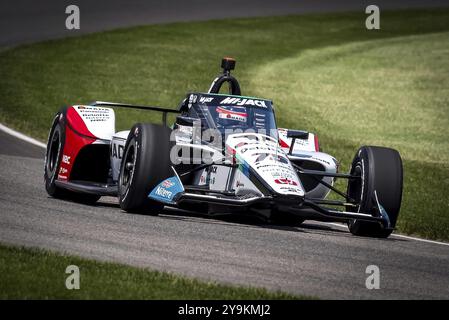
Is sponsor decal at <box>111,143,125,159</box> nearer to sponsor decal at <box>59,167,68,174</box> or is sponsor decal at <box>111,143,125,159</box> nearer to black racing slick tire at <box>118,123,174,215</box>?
sponsor decal at <box>59,167,68,174</box>

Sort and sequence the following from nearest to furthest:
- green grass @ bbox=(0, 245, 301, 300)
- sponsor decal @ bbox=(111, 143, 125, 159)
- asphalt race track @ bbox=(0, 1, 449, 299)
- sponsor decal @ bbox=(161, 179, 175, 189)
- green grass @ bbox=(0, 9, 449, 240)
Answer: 1. green grass @ bbox=(0, 245, 301, 300)
2. asphalt race track @ bbox=(0, 1, 449, 299)
3. sponsor decal @ bbox=(161, 179, 175, 189)
4. sponsor decal @ bbox=(111, 143, 125, 159)
5. green grass @ bbox=(0, 9, 449, 240)

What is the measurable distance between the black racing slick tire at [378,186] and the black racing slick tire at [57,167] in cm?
344

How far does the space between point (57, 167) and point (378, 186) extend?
407cm

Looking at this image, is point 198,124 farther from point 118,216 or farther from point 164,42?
point 164,42

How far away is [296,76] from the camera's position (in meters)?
29.6

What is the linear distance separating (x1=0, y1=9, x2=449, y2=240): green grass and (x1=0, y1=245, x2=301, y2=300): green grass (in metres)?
6.80

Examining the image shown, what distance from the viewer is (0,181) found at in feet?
45.0

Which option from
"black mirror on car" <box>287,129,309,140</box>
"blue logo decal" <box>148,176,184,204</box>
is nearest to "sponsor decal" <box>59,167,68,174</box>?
"blue logo decal" <box>148,176,184,204</box>

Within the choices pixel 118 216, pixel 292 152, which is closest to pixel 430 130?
pixel 292 152

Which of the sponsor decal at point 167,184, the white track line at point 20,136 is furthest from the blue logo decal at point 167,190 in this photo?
the white track line at point 20,136

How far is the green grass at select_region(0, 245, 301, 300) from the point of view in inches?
307

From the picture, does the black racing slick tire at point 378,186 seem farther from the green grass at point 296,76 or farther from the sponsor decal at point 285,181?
A: the green grass at point 296,76

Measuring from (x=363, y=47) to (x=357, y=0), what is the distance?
8.07 metres

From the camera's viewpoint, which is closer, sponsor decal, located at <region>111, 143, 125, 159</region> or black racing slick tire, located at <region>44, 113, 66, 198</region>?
sponsor decal, located at <region>111, 143, 125, 159</region>
